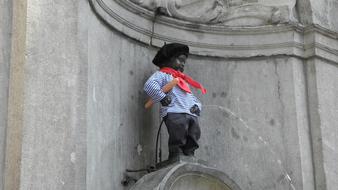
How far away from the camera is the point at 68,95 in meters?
6.15

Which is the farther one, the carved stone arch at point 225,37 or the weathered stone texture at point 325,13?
the weathered stone texture at point 325,13

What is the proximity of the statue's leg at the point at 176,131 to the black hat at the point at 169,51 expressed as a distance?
56 cm

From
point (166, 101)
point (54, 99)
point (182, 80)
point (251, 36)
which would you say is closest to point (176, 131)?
point (166, 101)

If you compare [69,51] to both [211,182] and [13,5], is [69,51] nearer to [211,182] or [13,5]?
[13,5]

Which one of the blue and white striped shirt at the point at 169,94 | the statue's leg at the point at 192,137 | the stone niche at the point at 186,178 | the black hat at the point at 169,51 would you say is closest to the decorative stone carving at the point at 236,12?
the black hat at the point at 169,51

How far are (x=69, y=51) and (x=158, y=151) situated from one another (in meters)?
1.53

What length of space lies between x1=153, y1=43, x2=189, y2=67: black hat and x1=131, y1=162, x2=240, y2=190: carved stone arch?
42.1 inches

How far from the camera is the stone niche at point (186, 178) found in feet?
21.4

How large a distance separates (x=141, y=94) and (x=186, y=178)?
113 centimetres

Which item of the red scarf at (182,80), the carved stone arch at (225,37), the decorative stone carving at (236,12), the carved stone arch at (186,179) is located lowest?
the carved stone arch at (186,179)

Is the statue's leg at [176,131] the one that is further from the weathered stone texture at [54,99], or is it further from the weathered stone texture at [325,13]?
the weathered stone texture at [325,13]

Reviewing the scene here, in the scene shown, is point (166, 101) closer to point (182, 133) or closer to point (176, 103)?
point (176, 103)

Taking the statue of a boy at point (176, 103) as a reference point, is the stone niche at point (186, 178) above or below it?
below

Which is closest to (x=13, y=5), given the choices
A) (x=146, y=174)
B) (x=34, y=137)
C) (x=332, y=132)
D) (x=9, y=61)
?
(x=9, y=61)
